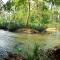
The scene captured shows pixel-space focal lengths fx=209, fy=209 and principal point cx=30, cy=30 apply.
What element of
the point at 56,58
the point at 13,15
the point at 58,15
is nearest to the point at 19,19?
the point at 13,15

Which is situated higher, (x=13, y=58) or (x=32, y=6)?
(x=32, y=6)

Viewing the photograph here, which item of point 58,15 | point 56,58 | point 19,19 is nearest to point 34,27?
point 19,19

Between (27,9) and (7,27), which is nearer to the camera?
(7,27)

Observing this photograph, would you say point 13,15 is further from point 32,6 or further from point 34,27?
point 34,27

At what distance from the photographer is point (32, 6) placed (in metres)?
27.7

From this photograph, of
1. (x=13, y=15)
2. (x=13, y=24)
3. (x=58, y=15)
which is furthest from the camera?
(x=58, y=15)

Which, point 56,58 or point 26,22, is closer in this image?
point 56,58

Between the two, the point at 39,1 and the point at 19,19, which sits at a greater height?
the point at 39,1

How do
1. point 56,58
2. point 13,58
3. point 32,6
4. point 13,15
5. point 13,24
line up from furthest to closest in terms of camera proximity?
point 13,15
point 32,6
point 13,24
point 56,58
point 13,58

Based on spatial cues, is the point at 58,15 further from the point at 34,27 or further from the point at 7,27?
the point at 7,27

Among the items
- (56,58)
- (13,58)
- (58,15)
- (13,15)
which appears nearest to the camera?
(13,58)

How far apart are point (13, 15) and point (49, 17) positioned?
543 centimetres

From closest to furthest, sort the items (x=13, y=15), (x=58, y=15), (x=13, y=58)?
1. (x=13, y=58)
2. (x=13, y=15)
3. (x=58, y=15)

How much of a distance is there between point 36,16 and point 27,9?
1.60m
